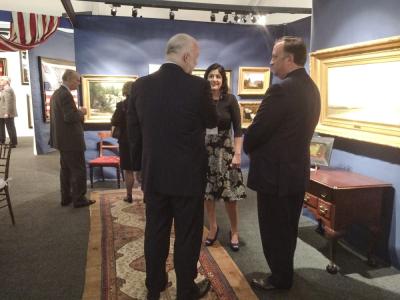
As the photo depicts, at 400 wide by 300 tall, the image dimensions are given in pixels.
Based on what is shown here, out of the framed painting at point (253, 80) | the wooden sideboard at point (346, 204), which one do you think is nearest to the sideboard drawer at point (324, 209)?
the wooden sideboard at point (346, 204)

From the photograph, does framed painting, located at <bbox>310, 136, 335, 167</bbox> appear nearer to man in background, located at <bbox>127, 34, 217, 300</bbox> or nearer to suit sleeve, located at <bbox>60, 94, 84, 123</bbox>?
man in background, located at <bbox>127, 34, 217, 300</bbox>

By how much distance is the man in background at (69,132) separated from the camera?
4070 mm

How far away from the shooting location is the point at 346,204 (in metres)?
2.82

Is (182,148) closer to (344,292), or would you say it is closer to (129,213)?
(344,292)

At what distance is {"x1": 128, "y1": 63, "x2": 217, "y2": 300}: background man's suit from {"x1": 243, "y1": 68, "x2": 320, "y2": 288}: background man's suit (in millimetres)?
399

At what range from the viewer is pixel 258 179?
2.30 meters

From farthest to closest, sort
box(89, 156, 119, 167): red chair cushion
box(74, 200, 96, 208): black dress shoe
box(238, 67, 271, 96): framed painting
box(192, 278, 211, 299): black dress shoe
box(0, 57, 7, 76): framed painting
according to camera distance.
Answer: box(0, 57, 7, 76): framed painting < box(238, 67, 271, 96): framed painting < box(89, 156, 119, 167): red chair cushion < box(74, 200, 96, 208): black dress shoe < box(192, 278, 211, 299): black dress shoe

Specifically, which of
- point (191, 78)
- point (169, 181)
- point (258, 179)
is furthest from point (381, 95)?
point (169, 181)

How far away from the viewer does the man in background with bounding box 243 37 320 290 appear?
215 cm

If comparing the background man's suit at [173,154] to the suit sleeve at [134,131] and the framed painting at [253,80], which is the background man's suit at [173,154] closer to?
the suit sleeve at [134,131]

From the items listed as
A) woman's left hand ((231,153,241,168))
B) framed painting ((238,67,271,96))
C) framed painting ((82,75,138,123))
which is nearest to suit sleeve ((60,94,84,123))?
framed painting ((82,75,138,123))

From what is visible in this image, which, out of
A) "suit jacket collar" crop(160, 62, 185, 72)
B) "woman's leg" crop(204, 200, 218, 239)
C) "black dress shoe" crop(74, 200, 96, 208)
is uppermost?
"suit jacket collar" crop(160, 62, 185, 72)

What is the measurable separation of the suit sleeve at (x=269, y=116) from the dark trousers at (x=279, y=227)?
426 mm

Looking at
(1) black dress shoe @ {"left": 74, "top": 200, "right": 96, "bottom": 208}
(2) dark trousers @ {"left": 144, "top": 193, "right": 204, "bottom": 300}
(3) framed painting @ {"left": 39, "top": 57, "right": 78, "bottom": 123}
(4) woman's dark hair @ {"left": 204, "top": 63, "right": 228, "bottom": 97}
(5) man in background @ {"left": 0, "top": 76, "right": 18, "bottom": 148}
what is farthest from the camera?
(5) man in background @ {"left": 0, "top": 76, "right": 18, "bottom": 148}
